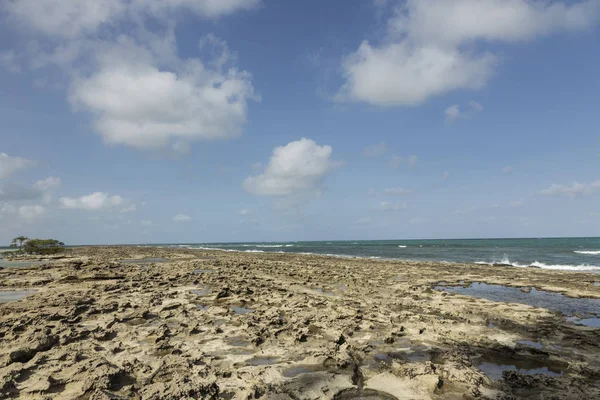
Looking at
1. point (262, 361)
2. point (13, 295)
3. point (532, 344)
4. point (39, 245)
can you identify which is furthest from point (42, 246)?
point (532, 344)

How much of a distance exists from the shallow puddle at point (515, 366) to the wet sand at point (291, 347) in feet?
0.11

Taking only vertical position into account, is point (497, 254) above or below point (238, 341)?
below

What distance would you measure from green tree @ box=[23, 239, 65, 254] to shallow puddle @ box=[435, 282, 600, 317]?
4750cm

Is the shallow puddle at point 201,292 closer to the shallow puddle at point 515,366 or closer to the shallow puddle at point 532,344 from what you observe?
the shallow puddle at point 515,366

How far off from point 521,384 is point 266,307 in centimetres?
730

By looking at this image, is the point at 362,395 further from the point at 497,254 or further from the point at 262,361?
the point at 497,254

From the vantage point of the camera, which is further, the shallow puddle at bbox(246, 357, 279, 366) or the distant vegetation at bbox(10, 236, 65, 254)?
the distant vegetation at bbox(10, 236, 65, 254)

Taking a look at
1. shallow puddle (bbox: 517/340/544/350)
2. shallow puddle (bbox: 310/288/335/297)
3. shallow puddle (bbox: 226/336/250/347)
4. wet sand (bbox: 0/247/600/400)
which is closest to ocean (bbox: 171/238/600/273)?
wet sand (bbox: 0/247/600/400)

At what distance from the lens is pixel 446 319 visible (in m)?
9.43

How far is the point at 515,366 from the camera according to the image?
6160mm

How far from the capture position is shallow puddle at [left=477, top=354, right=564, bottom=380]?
19.1 feet

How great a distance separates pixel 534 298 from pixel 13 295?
71.9 ft

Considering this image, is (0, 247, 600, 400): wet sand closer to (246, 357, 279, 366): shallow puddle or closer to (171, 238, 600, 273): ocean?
(246, 357, 279, 366): shallow puddle

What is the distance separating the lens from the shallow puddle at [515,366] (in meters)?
5.81
